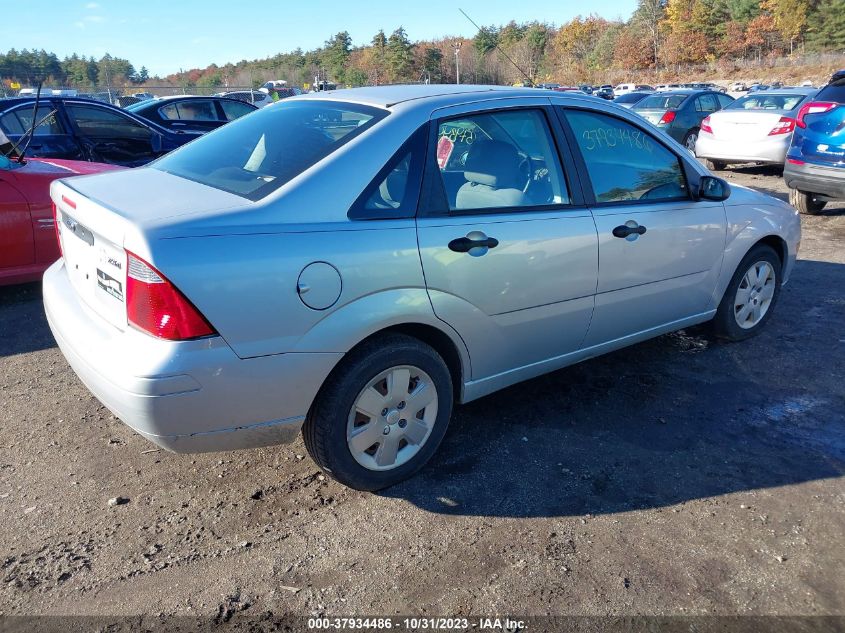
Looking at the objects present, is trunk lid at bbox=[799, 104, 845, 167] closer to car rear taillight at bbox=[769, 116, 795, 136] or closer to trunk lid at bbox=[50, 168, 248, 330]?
car rear taillight at bbox=[769, 116, 795, 136]

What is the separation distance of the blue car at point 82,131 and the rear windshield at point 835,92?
8056 millimetres

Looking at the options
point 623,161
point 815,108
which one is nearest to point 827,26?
point 815,108

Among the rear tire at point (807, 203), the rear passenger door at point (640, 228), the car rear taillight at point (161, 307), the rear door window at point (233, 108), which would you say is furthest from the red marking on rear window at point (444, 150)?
the rear door window at point (233, 108)

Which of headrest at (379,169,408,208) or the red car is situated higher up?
headrest at (379,169,408,208)

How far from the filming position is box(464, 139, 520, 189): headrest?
3.27 metres

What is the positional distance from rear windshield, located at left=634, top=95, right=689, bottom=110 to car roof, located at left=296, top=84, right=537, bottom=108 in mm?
12779

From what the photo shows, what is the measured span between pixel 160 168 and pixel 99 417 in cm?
138

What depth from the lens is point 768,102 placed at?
1266 centimetres

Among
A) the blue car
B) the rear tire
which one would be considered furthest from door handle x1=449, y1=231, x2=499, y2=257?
the rear tire

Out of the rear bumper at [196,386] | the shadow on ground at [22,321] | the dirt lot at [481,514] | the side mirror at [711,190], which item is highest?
the side mirror at [711,190]

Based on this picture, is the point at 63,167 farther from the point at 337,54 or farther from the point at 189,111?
the point at 337,54

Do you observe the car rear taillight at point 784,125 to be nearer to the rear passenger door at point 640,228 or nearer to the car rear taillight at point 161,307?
the rear passenger door at point 640,228

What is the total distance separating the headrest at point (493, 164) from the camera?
3.27 metres

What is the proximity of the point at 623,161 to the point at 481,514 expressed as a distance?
6.98 feet
